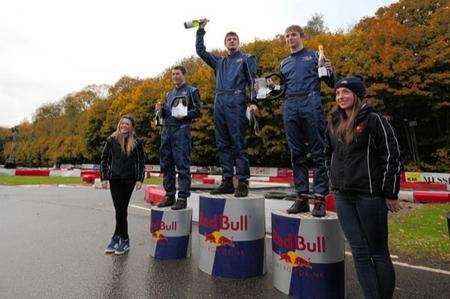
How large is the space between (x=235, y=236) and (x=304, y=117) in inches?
60.9

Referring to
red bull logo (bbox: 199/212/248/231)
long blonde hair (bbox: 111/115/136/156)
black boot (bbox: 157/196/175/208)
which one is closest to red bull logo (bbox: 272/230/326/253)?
red bull logo (bbox: 199/212/248/231)

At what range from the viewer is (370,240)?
3543 mm

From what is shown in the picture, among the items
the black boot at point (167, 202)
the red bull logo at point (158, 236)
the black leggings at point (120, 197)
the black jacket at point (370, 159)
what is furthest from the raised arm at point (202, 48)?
the black jacket at point (370, 159)

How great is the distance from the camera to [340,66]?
29594mm

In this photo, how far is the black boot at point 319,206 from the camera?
14.4 feet

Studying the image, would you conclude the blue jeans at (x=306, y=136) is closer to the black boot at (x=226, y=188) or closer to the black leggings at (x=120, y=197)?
the black boot at (x=226, y=188)

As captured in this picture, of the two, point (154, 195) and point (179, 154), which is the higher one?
point (179, 154)

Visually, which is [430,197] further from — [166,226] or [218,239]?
[218,239]

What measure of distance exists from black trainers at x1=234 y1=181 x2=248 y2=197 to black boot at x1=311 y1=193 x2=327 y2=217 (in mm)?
987

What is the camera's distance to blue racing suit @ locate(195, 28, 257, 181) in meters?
5.60

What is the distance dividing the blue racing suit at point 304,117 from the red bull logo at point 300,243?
2.31ft

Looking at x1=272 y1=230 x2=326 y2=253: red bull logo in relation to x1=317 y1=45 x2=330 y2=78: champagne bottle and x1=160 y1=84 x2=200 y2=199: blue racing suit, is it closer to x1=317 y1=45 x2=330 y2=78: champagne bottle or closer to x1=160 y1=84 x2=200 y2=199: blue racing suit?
x1=317 y1=45 x2=330 y2=78: champagne bottle

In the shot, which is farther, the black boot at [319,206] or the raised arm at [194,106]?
the raised arm at [194,106]

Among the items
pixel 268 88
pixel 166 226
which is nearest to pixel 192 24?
pixel 268 88
